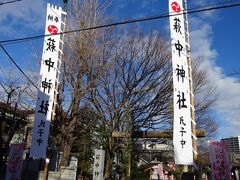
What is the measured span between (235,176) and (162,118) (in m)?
5.43

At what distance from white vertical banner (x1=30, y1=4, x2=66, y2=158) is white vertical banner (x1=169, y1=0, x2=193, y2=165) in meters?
4.42

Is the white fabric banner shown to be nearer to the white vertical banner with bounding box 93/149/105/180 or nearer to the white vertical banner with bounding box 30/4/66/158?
the white vertical banner with bounding box 93/149/105/180

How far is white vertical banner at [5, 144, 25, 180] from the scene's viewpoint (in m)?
12.2

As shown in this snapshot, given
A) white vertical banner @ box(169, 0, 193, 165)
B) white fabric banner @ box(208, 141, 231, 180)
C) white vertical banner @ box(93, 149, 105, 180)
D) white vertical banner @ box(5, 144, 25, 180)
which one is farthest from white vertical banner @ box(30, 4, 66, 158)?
white fabric banner @ box(208, 141, 231, 180)

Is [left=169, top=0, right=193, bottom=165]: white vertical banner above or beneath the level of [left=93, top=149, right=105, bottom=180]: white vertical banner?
above

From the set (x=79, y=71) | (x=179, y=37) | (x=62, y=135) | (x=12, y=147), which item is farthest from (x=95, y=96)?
(x=179, y=37)

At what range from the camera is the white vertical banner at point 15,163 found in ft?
40.1

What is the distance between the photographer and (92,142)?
67.1 feet

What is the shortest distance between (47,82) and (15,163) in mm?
3925

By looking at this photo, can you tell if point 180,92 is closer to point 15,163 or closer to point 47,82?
point 47,82

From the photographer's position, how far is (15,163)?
40.6 ft

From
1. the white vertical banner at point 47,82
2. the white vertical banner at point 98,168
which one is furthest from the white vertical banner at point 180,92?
the white vertical banner at point 98,168

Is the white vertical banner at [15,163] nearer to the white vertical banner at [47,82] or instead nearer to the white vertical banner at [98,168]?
the white vertical banner at [47,82]

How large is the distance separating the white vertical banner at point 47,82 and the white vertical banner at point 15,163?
7.50ft
